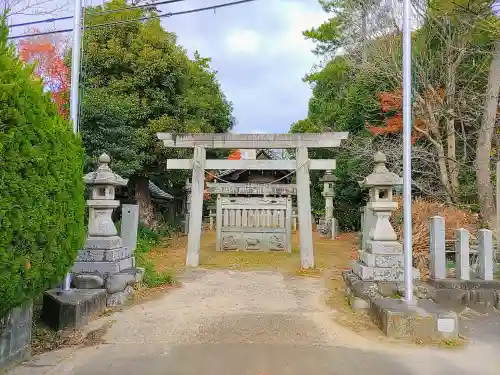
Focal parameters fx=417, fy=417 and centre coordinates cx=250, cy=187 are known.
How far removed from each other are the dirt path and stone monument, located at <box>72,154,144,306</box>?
0.52 metres

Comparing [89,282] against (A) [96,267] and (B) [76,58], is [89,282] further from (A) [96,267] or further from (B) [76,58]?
(B) [76,58]

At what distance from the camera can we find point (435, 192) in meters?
12.7

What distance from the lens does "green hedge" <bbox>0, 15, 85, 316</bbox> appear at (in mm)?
3189

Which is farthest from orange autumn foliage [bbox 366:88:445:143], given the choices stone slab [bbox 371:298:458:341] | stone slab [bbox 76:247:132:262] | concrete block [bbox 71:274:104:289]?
concrete block [bbox 71:274:104:289]

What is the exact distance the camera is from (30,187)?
3443 millimetres

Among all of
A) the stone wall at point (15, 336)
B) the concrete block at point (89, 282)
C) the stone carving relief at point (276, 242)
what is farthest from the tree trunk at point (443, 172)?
the stone wall at point (15, 336)

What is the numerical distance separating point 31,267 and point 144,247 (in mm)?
9587

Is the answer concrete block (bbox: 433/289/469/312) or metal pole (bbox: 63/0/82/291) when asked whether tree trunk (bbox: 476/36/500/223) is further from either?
metal pole (bbox: 63/0/82/291)

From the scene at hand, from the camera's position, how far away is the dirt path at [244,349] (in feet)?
13.6

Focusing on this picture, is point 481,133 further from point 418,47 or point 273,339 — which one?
point 273,339

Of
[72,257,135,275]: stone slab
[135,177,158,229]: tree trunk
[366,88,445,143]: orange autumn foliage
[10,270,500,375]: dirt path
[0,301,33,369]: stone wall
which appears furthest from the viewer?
[135,177,158,229]: tree trunk

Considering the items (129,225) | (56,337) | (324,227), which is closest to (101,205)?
(129,225)

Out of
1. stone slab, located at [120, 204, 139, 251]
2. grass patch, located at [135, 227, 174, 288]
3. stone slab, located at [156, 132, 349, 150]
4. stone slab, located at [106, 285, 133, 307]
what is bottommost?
stone slab, located at [106, 285, 133, 307]

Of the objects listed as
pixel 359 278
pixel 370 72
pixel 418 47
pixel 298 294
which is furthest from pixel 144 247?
pixel 418 47
